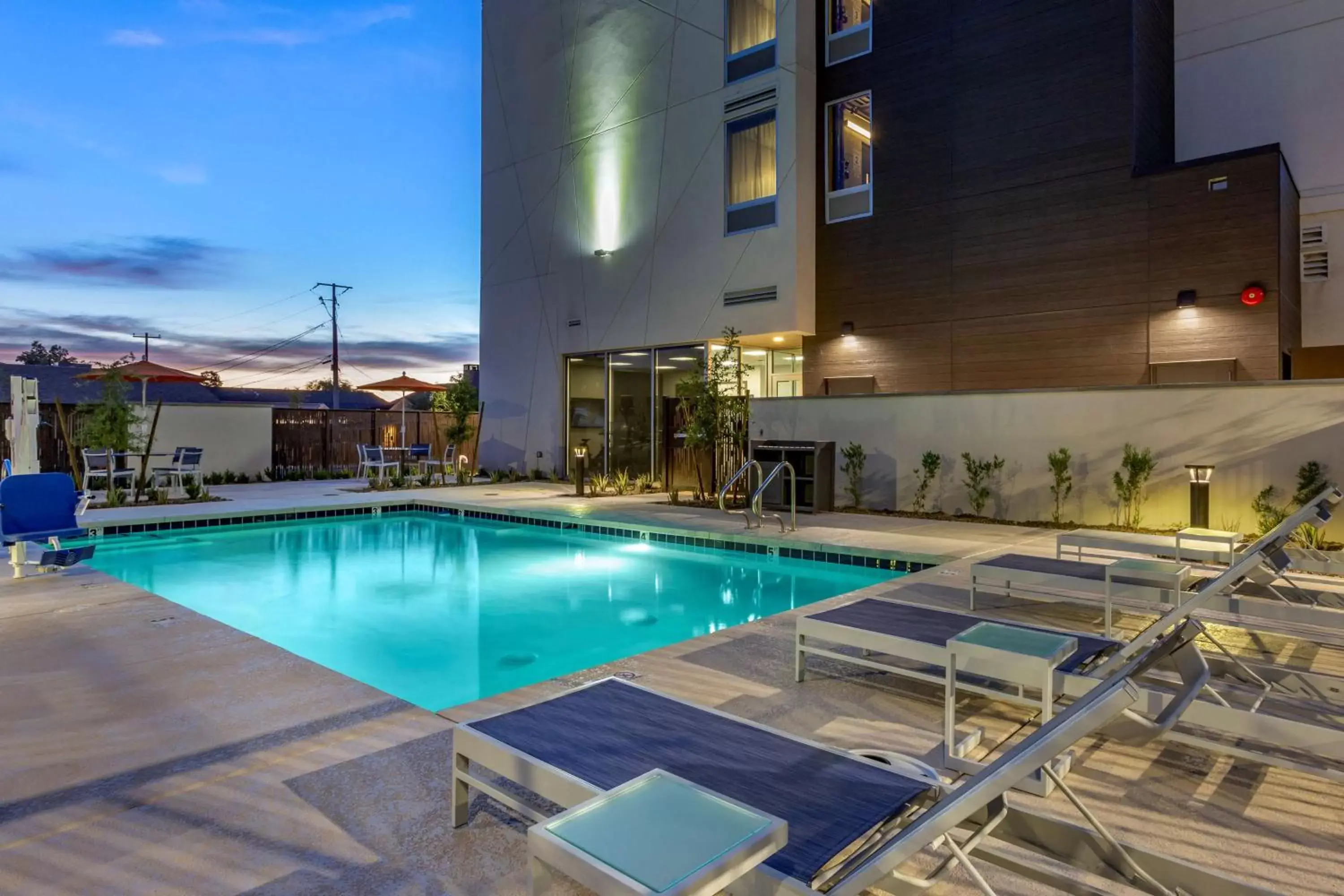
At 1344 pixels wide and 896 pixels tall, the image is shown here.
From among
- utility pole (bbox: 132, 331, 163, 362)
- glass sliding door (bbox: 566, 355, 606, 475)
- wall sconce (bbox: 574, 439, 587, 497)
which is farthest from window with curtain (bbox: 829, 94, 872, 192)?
utility pole (bbox: 132, 331, 163, 362)

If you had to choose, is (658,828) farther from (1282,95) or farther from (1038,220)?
(1282,95)

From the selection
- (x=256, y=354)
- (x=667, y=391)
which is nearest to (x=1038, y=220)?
(x=667, y=391)

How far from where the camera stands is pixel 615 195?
14328mm

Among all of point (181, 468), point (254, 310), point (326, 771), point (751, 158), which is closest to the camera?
point (326, 771)

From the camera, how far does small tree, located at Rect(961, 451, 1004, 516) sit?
925cm

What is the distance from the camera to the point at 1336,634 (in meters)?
3.86

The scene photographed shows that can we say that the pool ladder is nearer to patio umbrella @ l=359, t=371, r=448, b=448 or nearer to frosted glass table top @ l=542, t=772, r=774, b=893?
Result: frosted glass table top @ l=542, t=772, r=774, b=893

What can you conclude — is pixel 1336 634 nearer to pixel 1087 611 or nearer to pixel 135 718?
pixel 1087 611

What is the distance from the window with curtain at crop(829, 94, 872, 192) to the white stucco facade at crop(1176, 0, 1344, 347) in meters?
4.60

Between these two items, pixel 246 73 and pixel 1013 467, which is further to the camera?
pixel 246 73

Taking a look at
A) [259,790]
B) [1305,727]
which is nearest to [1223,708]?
[1305,727]

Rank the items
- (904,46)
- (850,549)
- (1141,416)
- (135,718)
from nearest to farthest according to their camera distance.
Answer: (135,718)
(850,549)
(1141,416)
(904,46)

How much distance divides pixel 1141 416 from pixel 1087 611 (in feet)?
15.5

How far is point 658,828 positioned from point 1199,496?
8.35 m
